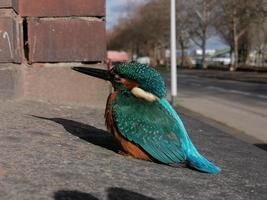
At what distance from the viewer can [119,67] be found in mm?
6121

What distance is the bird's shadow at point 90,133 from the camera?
6574mm

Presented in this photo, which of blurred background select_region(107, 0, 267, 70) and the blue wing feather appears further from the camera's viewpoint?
blurred background select_region(107, 0, 267, 70)

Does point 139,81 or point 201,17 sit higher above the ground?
point 201,17

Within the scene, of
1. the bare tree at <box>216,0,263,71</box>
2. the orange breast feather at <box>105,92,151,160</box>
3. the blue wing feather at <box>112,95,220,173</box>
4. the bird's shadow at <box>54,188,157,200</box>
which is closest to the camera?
the bird's shadow at <box>54,188,157,200</box>

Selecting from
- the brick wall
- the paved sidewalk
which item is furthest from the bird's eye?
the paved sidewalk

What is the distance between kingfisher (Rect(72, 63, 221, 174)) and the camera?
564 centimetres

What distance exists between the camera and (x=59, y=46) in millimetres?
10172

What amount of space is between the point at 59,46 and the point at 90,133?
3.23 meters

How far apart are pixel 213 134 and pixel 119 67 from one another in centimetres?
453

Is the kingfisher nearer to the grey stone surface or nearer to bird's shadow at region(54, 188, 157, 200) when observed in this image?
the grey stone surface

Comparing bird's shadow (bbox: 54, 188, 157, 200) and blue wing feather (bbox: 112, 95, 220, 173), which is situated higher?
blue wing feather (bbox: 112, 95, 220, 173)

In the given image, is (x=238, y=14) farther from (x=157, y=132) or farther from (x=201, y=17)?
(x=157, y=132)

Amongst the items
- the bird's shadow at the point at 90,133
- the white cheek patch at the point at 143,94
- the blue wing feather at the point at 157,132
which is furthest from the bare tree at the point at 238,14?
the blue wing feather at the point at 157,132

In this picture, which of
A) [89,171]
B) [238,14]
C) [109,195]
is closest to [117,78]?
[89,171]
